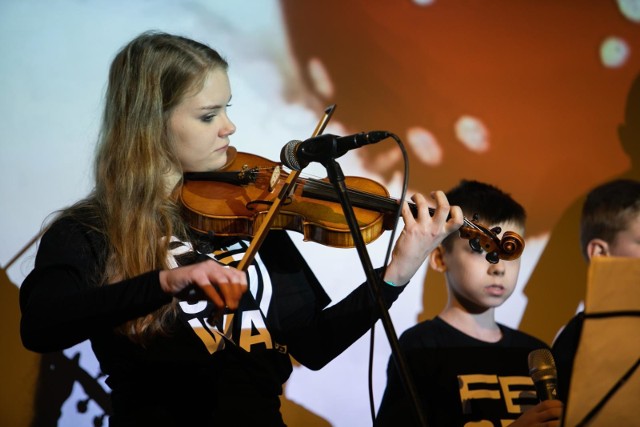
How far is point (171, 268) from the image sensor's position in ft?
4.72

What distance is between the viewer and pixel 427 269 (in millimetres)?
2609

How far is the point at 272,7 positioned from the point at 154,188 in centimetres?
104

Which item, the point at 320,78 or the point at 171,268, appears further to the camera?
the point at 320,78

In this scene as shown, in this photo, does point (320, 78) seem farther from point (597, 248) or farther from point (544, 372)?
point (544, 372)

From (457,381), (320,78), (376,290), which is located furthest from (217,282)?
(320,78)

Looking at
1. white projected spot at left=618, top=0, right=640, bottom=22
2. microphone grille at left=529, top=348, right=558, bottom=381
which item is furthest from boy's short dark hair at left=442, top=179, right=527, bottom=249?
white projected spot at left=618, top=0, right=640, bottom=22

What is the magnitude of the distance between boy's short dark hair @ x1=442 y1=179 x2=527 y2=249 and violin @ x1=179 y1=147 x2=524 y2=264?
1.90 feet

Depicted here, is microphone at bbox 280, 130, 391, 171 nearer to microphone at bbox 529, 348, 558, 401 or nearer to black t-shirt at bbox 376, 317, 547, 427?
microphone at bbox 529, 348, 558, 401

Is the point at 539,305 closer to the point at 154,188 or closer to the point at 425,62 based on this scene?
the point at 425,62

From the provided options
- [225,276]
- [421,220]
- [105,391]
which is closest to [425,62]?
[421,220]

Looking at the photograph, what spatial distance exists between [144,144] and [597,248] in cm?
163

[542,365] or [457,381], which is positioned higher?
[542,365]

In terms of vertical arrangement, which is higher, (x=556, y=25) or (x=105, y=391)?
(x=556, y=25)

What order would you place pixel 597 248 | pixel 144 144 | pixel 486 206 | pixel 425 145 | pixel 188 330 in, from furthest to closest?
pixel 425 145 < pixel 597 248 < pixel 486 206 < pixel 144 144 < pixel 188 330
